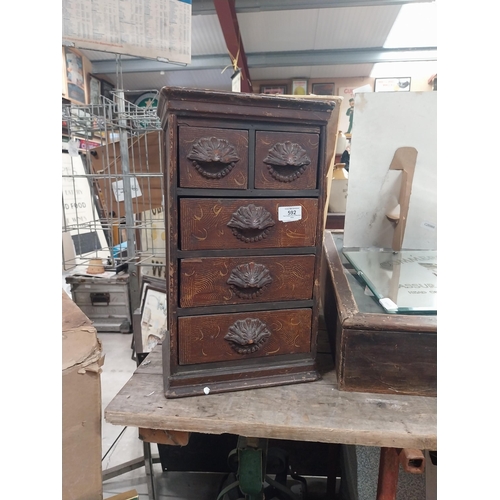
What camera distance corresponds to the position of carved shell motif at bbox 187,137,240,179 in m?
0.64

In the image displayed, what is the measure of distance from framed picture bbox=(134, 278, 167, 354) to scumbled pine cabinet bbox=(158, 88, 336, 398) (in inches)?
34.5

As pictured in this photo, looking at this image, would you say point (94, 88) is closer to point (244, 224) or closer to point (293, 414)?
point (244, 224)

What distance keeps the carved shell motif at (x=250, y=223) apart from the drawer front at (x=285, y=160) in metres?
0.05

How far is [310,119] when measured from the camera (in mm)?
693

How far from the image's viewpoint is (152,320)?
1.63m

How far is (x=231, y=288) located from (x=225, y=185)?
0.20 metres

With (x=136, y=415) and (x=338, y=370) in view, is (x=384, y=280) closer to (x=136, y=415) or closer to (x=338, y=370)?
(x=338, y=370)

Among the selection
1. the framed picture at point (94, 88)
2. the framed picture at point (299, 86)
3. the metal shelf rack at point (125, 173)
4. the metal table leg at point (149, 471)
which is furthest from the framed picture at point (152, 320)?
the framed picture at point (299, 86)

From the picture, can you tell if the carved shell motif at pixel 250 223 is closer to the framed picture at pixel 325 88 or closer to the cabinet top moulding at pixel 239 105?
the cabinet top moulding at pixel 239 105

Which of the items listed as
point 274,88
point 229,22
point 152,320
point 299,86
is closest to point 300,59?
point 299,86

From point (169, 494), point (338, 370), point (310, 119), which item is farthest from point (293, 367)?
point (169, 494)

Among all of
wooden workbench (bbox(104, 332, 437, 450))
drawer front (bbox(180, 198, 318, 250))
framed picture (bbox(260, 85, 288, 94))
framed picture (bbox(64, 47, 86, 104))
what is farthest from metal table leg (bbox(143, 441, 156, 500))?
framed picture (bbox(260, 85, 288, 94))

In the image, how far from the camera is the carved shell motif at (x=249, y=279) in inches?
27.8

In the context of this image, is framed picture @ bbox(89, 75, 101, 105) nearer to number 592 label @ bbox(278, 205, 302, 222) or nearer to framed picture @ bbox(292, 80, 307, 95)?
framed picture @ bbox(292, 80, 307, 95)
